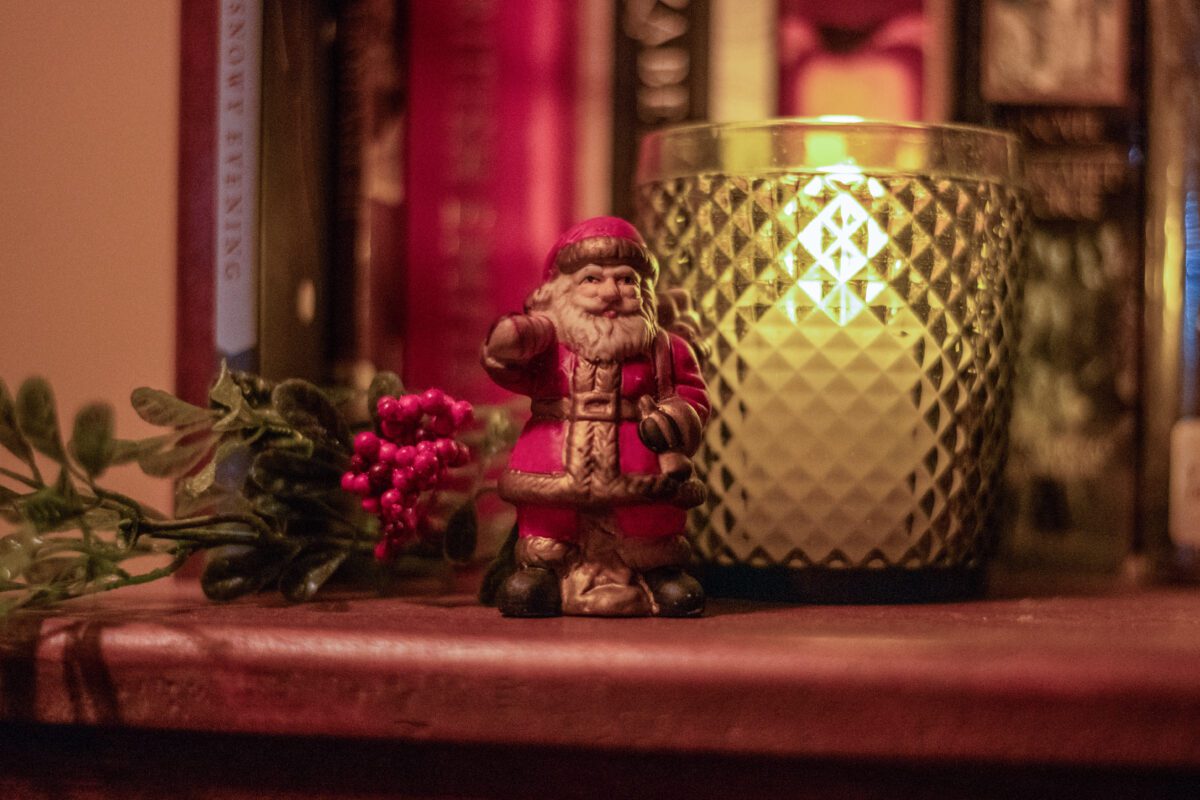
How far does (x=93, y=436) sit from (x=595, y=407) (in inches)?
7.0

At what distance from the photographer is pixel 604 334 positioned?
47cm

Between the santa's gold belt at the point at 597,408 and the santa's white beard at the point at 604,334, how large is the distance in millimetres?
15

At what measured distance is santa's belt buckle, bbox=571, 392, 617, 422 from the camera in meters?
0.46

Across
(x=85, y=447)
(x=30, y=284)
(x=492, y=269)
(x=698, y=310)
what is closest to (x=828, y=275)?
(x=698, y=310)

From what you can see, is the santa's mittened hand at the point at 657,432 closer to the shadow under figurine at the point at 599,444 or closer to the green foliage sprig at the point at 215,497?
the shadow under figurine at the point at 599,444

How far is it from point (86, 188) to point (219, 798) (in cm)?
36

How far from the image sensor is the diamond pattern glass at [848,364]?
524 mm

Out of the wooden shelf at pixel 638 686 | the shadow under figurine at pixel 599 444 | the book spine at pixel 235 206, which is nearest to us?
the wooden shelf at pixel 638 686

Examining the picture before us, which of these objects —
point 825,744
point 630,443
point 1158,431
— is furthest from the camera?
point 1158,431

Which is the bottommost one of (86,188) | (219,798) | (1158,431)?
(219,798)

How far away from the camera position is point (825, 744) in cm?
36

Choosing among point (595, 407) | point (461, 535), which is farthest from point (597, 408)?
point (461, 535)

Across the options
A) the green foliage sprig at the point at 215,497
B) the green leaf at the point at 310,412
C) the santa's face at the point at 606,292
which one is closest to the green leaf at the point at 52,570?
the green foliage sprig at the point at 215,497

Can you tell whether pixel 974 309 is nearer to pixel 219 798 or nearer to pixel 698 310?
pixel 698 310
